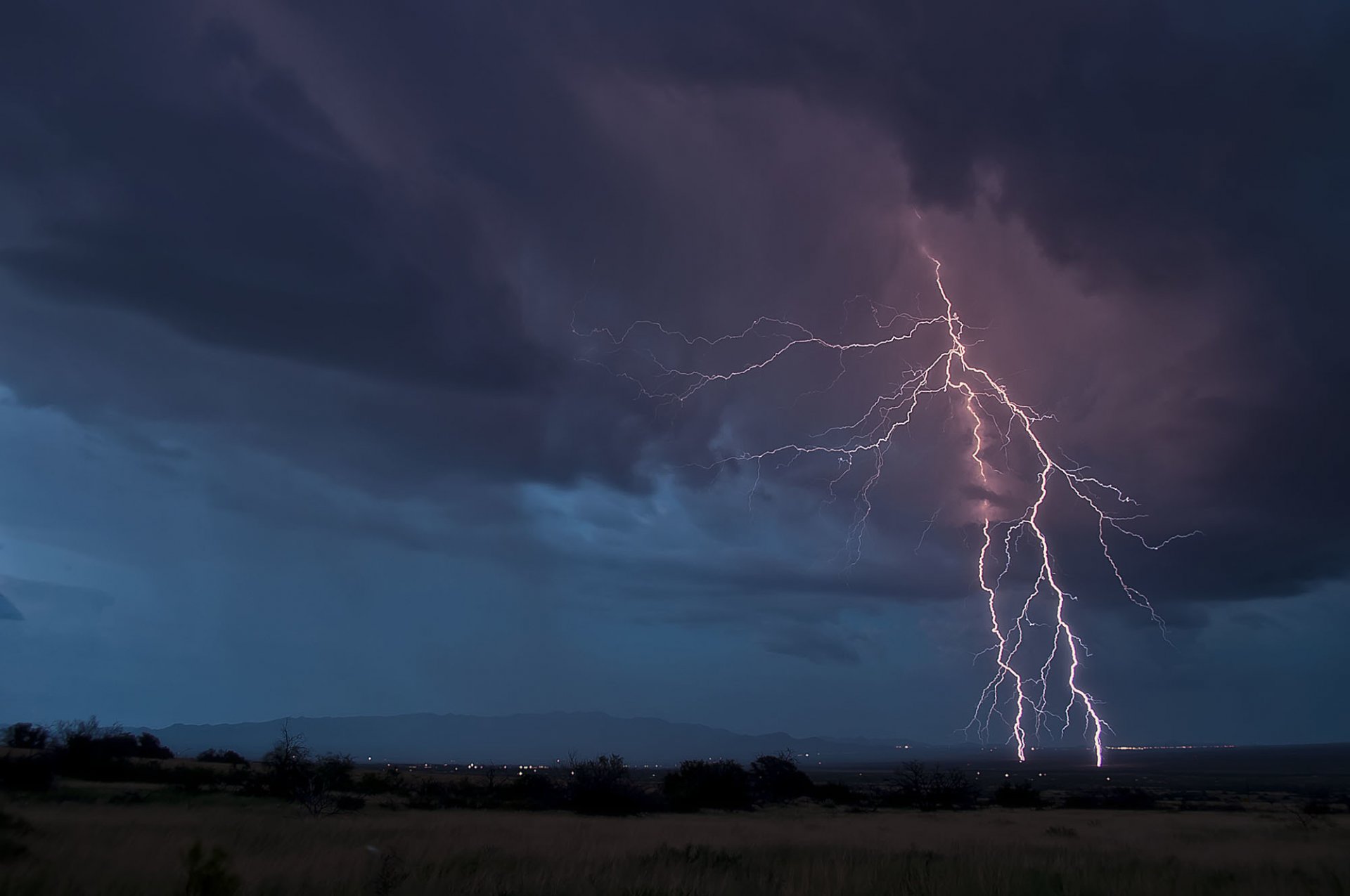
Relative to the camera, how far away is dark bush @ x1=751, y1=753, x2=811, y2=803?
4225 centimetres

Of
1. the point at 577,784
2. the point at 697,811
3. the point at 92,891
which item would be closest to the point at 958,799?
the point at 697,811

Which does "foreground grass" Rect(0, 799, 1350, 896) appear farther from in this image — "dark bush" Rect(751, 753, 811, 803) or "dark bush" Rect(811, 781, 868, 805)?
"dark bush" Rect(751, 753, 811, 803)

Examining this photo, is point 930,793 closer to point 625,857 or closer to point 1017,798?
point 1017,798

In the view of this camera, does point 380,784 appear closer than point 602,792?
No

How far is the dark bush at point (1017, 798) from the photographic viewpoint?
39.8 meters

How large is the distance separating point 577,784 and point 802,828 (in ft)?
33.9

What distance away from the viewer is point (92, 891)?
679cm

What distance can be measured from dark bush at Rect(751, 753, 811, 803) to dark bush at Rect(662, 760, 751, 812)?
338cm

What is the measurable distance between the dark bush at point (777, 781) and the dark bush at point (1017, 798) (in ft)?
31.4

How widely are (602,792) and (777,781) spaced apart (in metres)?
19.6

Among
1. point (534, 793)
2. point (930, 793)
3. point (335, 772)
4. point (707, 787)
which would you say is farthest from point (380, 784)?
point (930, 793)

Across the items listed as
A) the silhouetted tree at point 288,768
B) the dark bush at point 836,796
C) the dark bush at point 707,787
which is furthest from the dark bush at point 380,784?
the dark bush at point 836,796

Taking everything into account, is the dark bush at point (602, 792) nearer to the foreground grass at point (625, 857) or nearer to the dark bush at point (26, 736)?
the foreground grass at point (625, 857)

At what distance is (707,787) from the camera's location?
117ft
